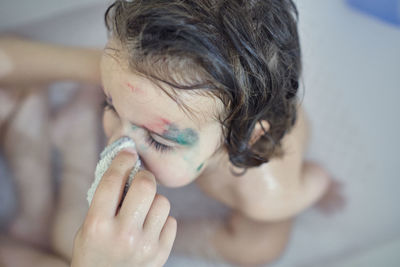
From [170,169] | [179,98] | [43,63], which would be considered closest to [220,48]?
[179,98]

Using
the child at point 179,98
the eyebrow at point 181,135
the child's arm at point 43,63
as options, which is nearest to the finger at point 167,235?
the child at point 179,98

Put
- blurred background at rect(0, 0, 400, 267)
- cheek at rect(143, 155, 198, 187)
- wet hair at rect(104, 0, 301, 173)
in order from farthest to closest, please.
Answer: blurred background at rect(0, 0, 400, 267) → cheek at rect(143, 155, 198, 187) → wet hair at rect(104, 0, 301, 173)

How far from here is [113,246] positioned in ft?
1.69

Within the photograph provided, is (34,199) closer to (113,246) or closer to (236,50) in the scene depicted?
(113,246)

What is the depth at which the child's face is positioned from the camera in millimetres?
552

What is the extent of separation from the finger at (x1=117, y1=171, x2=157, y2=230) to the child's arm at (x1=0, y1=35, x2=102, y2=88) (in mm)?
432

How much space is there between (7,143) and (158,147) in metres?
0.45

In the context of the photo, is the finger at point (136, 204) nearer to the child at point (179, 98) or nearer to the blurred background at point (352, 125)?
the child at point (179, 98)

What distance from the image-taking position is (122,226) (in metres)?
0.51

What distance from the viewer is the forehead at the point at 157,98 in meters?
0.54

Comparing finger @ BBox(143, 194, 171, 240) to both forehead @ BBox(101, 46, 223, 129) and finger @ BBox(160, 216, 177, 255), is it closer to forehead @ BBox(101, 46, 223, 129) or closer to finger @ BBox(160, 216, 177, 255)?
finger @ BBox(160, 216, 177, 255)

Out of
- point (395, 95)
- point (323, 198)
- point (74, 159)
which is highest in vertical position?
point (395, 95)

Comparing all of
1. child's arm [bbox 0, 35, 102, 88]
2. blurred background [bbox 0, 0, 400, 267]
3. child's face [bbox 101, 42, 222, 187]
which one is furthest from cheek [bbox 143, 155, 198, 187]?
child's arm [bbox 0, 35, 102, 88]

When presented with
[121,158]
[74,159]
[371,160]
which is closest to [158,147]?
[121,158]
